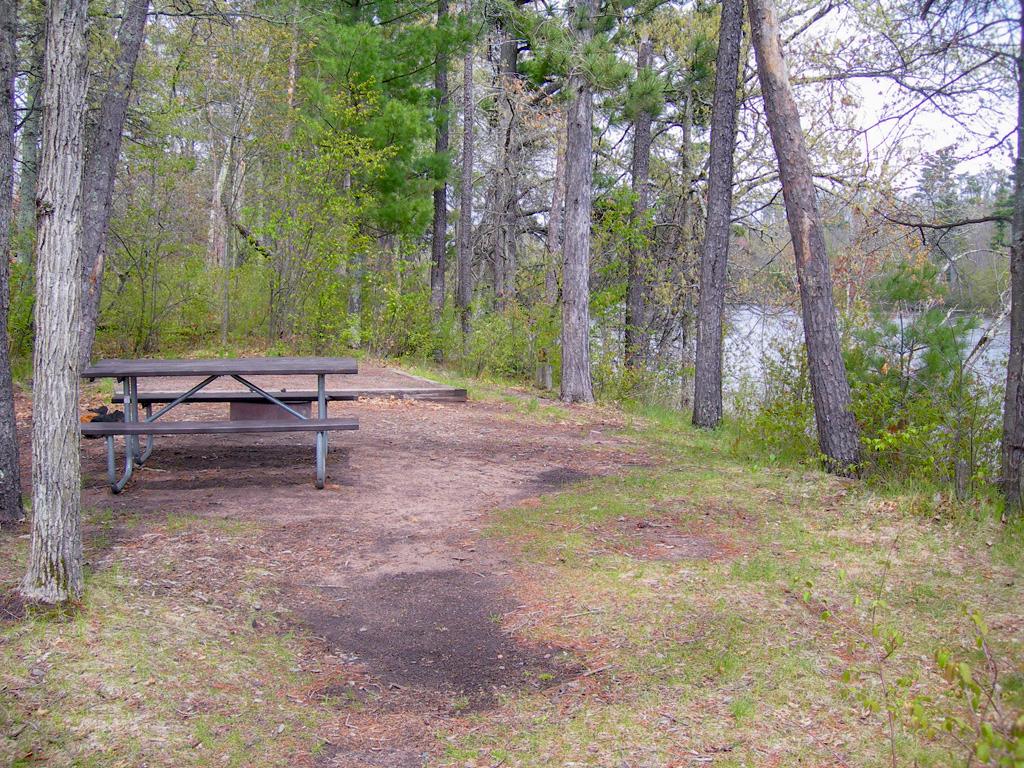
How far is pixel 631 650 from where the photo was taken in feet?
12.9

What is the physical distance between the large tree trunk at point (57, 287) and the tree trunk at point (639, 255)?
11.9 metres

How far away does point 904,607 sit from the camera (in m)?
4.25

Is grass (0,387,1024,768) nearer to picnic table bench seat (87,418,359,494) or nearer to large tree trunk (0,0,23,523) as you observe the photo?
large tree trunk (0,0,23,523)

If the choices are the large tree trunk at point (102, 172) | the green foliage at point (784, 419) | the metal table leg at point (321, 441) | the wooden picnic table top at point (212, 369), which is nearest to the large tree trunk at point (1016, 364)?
the green foliage at point (784, 419)

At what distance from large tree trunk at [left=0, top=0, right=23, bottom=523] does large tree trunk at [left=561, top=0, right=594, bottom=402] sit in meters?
7.53

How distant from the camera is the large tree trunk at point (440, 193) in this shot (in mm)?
17047

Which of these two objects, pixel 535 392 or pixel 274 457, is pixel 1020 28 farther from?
pixel 535 392

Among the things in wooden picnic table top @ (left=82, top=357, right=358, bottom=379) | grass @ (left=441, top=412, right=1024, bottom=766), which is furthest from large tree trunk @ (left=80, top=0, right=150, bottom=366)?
grass @ (left=441, top=412, right=1024, bottom=766)

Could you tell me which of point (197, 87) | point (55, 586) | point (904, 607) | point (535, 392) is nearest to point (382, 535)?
point (55, 586)

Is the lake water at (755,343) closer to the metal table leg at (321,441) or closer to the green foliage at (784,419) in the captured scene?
the green foliage at (784,419)

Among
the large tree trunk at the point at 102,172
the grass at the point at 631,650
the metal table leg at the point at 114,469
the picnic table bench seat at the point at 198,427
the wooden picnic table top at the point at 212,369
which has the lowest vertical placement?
the grass at the point at 631,650

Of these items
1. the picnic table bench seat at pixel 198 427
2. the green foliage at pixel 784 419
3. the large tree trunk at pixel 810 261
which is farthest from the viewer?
the green foliage at pixel 784 419

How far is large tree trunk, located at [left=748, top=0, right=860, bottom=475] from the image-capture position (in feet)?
24.4

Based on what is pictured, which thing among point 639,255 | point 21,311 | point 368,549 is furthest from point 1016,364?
point 21,311
